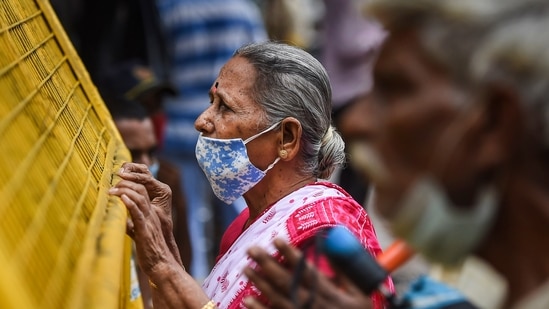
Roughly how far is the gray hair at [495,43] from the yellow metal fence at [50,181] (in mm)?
776

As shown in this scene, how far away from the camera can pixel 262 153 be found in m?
3.72

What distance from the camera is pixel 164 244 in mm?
3461

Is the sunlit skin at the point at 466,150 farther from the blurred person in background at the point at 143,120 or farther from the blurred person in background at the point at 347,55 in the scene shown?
the blurred person in background at the point at 347,55

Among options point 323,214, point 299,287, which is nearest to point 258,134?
point 323,214

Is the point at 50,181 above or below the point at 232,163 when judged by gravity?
Answer: above

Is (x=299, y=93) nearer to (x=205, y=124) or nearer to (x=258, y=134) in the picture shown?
(x=258, y=134)

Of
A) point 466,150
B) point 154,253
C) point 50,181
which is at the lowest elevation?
point 154,253

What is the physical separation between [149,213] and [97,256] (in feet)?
2.79

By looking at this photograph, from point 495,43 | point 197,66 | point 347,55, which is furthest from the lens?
point 197,66

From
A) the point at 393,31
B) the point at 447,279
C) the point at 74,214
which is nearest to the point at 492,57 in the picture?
the point at 393,31

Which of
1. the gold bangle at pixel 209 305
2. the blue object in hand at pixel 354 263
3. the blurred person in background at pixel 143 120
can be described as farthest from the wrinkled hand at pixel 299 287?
the blurred person in background at pixel 143 120

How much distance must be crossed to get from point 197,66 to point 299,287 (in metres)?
5.82

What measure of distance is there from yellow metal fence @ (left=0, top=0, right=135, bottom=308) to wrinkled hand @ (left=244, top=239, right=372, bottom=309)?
0.30 metres

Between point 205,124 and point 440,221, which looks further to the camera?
point 205,124
